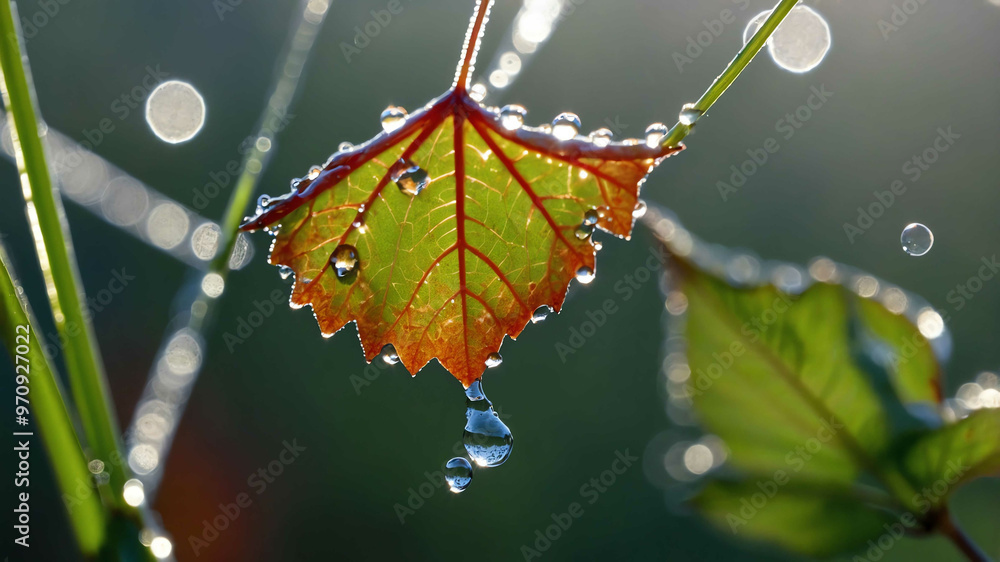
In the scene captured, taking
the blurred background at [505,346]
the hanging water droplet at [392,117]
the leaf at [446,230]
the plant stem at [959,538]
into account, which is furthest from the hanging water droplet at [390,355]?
the blurred background at [505,346]

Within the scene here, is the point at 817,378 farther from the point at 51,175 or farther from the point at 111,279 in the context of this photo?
the point at 111,279

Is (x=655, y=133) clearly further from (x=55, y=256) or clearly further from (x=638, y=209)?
(x=55, y=256)

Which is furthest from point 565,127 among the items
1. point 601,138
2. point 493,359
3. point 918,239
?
point 918,239

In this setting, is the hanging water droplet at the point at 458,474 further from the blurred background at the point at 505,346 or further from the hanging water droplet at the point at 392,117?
the blurred background at the point at 505,346

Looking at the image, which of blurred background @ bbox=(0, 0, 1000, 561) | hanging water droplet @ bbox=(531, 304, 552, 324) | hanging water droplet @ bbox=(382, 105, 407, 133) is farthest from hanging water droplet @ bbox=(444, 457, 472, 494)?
blurred background @ bbox=(0, 0, 1000, 561)

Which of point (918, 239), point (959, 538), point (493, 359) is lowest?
point (959, 538)

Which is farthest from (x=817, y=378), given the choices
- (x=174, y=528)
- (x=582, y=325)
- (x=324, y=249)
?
(x=174, y=528)

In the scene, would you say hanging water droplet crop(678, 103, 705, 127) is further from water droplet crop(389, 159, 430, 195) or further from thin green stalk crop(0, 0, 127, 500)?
Result: thin green stalk crop(0, 0, 127, 500)
